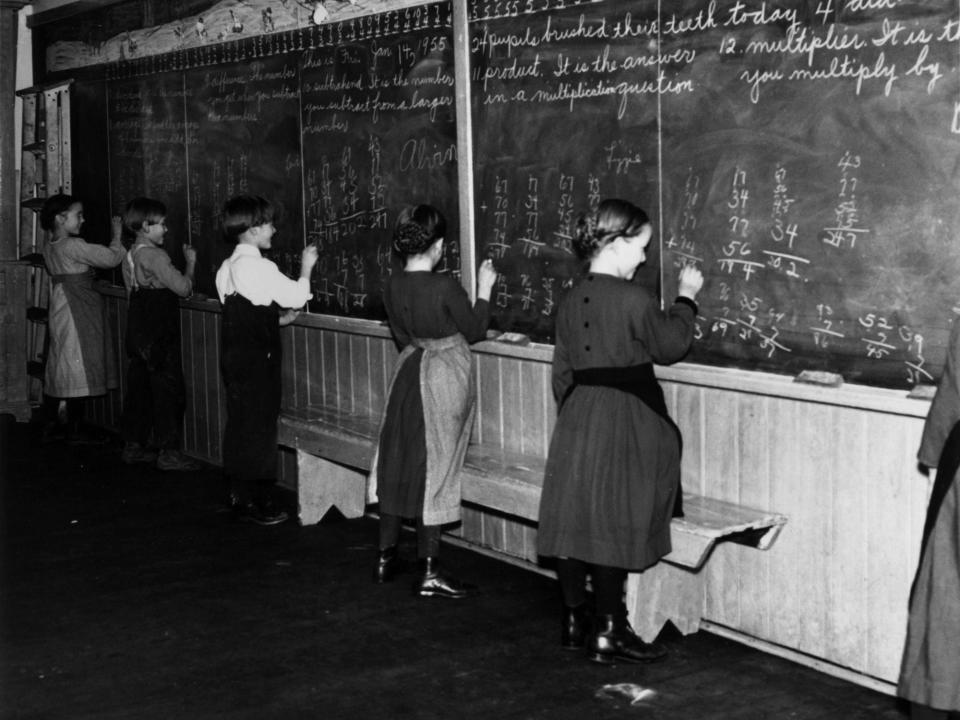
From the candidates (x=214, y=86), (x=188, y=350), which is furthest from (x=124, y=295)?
(x=214, y=86)

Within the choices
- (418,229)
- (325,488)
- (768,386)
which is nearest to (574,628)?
(768,386)

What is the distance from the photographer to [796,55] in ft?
14.3

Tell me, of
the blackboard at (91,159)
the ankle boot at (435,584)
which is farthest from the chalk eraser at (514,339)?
the blackboard at (91,159)

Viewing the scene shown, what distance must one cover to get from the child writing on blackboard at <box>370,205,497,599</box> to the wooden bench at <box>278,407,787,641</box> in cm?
18

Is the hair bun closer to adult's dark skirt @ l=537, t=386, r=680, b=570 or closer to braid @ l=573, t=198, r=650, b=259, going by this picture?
braid @ l=573, t=198, r=650, b=259

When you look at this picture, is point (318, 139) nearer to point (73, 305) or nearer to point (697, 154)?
point (73, 305)

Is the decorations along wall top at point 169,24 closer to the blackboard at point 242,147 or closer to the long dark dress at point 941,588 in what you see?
the blackboard at point 242,147

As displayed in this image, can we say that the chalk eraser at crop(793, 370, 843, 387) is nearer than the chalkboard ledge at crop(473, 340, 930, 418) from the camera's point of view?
No

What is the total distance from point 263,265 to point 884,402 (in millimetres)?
3239

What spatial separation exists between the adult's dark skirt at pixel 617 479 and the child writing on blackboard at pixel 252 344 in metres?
2.21

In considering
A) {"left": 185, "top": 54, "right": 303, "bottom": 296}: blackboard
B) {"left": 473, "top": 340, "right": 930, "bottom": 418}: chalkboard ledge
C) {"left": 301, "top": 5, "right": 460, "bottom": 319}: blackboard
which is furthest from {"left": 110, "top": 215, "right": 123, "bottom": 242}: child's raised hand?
{"left": 473, "top": 340, "right": 930, "bottom": 418}: chalkboard ledge

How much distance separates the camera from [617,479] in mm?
4512

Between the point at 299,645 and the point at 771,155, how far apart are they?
2.29 m

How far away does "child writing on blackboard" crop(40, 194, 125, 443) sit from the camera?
868 cm
